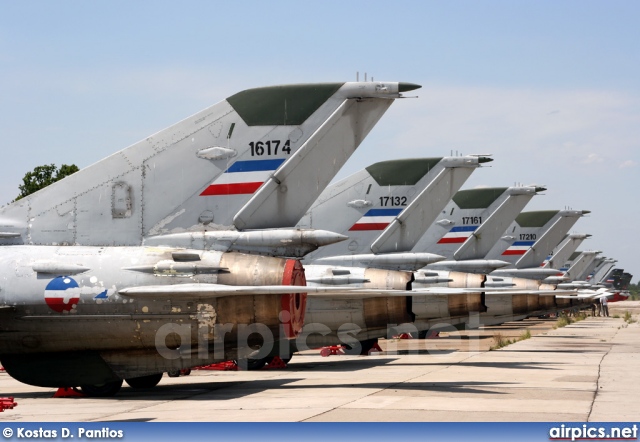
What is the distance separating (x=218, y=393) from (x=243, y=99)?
5.46 metres

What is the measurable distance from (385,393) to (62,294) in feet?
19.7

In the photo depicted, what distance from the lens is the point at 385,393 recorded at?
674 inches

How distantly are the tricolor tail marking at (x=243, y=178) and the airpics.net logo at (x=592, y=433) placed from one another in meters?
7.09

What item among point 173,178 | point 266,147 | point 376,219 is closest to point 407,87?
point 266,147

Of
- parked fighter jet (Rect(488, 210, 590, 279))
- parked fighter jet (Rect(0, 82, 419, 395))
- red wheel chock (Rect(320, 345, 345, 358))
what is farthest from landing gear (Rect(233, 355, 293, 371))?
parked fighter jet (Rect(488, 210, 590, 279))

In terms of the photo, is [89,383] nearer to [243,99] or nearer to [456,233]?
[243,99]

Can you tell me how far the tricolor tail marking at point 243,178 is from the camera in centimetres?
1672

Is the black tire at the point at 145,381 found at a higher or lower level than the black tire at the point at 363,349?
higher

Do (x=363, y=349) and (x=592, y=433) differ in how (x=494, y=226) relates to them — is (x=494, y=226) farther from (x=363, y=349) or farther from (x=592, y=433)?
(x=592, y=433)

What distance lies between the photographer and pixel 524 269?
44.8m

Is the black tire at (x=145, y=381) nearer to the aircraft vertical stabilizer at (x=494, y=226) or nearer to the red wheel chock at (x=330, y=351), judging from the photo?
the red wheel chock at (x=330, y=351)

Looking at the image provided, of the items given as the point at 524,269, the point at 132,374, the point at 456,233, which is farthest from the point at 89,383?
the point at 524,269

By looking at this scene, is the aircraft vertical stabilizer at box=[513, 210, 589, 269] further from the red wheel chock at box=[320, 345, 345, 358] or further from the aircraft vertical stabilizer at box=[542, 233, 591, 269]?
the red wheel chock at box=[320, 345, 345, 358]

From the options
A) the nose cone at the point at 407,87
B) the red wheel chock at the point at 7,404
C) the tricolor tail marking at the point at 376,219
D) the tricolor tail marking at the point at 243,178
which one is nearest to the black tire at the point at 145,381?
the tricolor tail marking at the point at 243,178
